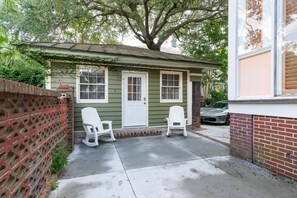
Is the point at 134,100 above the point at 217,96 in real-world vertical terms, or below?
below

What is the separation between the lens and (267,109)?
3.06m

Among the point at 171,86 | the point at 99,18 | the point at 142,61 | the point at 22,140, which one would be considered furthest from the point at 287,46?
the point at 99,18

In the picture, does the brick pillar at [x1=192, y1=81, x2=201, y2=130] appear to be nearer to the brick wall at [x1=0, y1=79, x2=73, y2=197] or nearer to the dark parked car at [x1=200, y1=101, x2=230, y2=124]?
the dark parked car at [x1=200, y1=101, x2=230, y2=124]

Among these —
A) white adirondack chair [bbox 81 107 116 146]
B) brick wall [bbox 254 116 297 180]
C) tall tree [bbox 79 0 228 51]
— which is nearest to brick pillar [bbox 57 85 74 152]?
white adirondack chair [bbox 81 107 116 146]

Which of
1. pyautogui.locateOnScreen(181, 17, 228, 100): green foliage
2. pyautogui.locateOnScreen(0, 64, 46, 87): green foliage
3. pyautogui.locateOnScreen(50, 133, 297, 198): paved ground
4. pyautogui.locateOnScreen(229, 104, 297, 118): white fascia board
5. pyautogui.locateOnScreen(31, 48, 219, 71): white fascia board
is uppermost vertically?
pyautogui.locateOnScreen(181, 17, 228, 100): green foliage

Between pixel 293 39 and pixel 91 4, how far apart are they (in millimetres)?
9445

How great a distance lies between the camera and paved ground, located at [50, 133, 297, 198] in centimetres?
243

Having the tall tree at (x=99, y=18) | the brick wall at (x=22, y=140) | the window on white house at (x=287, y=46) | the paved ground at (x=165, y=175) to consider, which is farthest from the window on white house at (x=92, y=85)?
the window on white house at (x=287, y=46)

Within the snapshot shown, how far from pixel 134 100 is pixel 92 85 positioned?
1.53 metres

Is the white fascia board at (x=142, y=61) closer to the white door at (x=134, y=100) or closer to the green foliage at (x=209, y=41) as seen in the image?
the white door at (x=134, y=100)

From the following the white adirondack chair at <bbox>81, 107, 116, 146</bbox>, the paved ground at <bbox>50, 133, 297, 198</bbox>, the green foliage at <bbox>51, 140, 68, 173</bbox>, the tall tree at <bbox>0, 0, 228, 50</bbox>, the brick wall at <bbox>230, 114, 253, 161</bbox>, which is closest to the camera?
the paved ground at <bbox>50, 133, 297, 198</bbox>

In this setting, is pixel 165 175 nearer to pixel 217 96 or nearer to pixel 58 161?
pixel 58 161

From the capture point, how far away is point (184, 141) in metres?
5.16

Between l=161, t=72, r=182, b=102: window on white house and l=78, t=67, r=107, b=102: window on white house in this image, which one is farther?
l=161, t=72, r=182, b=102: window on white house
